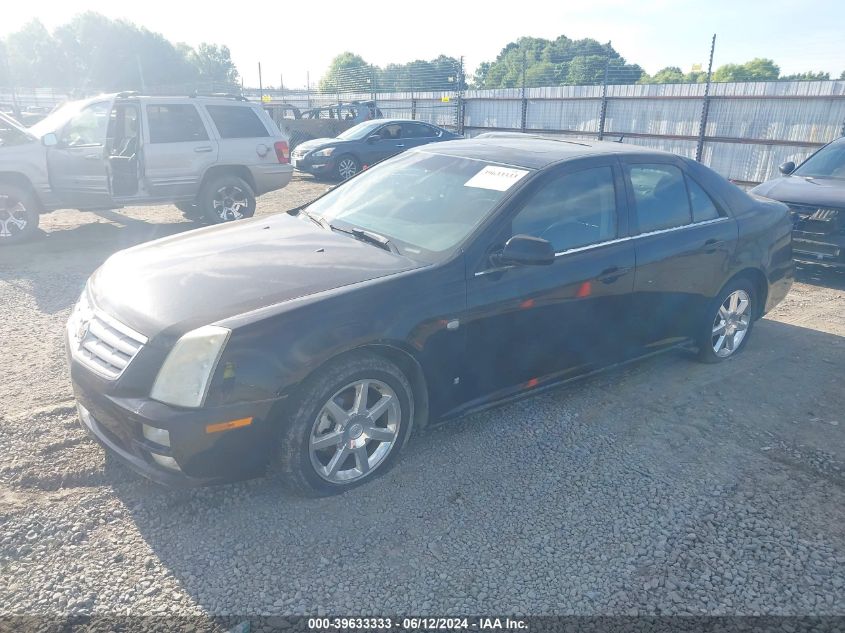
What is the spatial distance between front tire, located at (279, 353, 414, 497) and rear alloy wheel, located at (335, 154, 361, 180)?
40.4ft

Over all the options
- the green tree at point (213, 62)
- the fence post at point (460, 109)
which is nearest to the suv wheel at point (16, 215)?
the fence post at point (460, 109)

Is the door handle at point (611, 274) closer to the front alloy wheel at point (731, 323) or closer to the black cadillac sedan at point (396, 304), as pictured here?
the black cadillac sedan at point (396, 304)

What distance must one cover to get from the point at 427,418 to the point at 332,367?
71 cm

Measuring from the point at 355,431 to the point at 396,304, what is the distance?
0.67 metres

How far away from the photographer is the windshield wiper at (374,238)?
3571 millimetres

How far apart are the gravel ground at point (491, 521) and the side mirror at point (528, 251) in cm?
114

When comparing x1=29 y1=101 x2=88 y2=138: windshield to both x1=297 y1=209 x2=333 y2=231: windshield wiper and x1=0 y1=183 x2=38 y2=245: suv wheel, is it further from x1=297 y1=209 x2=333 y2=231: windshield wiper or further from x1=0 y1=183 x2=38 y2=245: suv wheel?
x1=297 y1=209 x2=333 y2=231: windshield wiper

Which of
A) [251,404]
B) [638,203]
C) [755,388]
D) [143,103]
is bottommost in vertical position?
[755,388]

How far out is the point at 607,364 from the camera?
4.18m

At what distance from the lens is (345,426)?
3066 mm

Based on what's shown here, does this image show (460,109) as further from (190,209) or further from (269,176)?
(190,209)

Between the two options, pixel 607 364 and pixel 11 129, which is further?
pixel 11 129

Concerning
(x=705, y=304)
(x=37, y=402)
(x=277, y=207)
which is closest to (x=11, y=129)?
(x=277, y=207)

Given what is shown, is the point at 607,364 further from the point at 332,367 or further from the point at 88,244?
the point at 88,244
